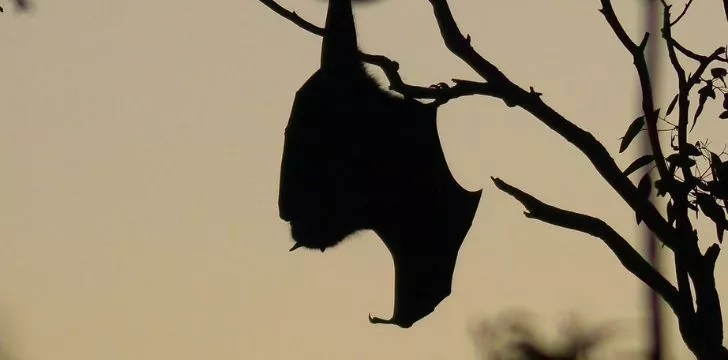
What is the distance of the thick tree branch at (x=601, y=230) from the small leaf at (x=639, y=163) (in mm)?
544

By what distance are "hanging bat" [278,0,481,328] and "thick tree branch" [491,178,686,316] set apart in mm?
1559

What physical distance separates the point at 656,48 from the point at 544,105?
2.84ft

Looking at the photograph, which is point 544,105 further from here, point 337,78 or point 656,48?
point 337,78

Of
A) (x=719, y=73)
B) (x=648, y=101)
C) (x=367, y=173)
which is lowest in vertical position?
(x=367, y=173)

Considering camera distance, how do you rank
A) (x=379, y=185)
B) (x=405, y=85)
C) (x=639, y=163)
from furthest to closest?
(x=379, y=185), (x=639, y=163), (x=405, y=85)

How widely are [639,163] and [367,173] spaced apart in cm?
178

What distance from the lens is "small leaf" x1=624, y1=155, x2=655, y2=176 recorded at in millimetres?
4918

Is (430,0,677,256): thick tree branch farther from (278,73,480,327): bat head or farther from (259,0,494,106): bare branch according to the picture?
(278,73,480,327): bat head

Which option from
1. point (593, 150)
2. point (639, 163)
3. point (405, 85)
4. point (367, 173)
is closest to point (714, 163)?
point (639, 163)

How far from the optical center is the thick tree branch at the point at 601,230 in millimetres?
4402

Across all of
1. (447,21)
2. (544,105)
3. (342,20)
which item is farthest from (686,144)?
(342,20)

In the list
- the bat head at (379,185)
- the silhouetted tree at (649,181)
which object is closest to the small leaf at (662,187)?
the silhouetted tree at (649,181)

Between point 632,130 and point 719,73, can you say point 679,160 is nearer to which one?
point 632,130

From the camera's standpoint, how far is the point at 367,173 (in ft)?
20.8
